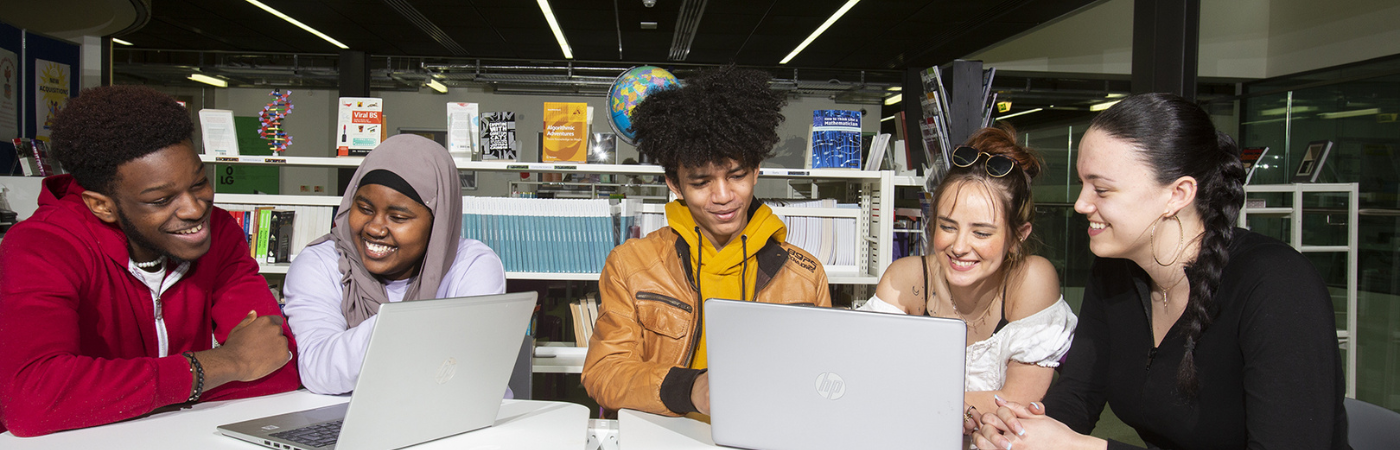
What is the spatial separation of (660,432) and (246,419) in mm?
763

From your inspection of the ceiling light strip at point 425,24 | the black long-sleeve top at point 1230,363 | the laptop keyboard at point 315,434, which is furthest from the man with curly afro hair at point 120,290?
the ceiling light strip at point 425,24

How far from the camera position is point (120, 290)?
145 cm

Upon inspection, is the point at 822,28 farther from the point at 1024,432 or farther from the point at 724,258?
the point at 1024,432

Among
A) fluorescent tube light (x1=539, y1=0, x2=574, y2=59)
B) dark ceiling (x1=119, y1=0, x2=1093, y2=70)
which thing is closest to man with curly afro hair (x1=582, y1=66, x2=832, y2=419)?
dark ceiling (x1=119, y1=0, x2=1093, y2=70)

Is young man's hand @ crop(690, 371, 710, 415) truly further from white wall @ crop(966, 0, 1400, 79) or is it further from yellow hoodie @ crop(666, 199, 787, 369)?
white wall @ crop(966, 0, 1400, 79)

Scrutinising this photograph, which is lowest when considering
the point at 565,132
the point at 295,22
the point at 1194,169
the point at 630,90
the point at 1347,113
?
the point at 1194,169

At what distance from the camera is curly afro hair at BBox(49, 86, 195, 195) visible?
4.37 feet

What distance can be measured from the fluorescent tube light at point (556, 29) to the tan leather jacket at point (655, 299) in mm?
5569

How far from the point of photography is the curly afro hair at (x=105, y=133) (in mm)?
1333

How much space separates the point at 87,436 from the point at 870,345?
1.30 meters

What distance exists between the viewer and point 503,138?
3.11 metres

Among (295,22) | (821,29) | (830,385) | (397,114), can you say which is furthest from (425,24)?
(830,385)

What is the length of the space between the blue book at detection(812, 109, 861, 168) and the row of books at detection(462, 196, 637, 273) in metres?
0.90

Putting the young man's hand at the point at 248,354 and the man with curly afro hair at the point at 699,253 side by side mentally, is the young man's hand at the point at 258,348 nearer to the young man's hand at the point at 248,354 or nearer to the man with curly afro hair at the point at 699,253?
the young man's hand at the point at 248,354
